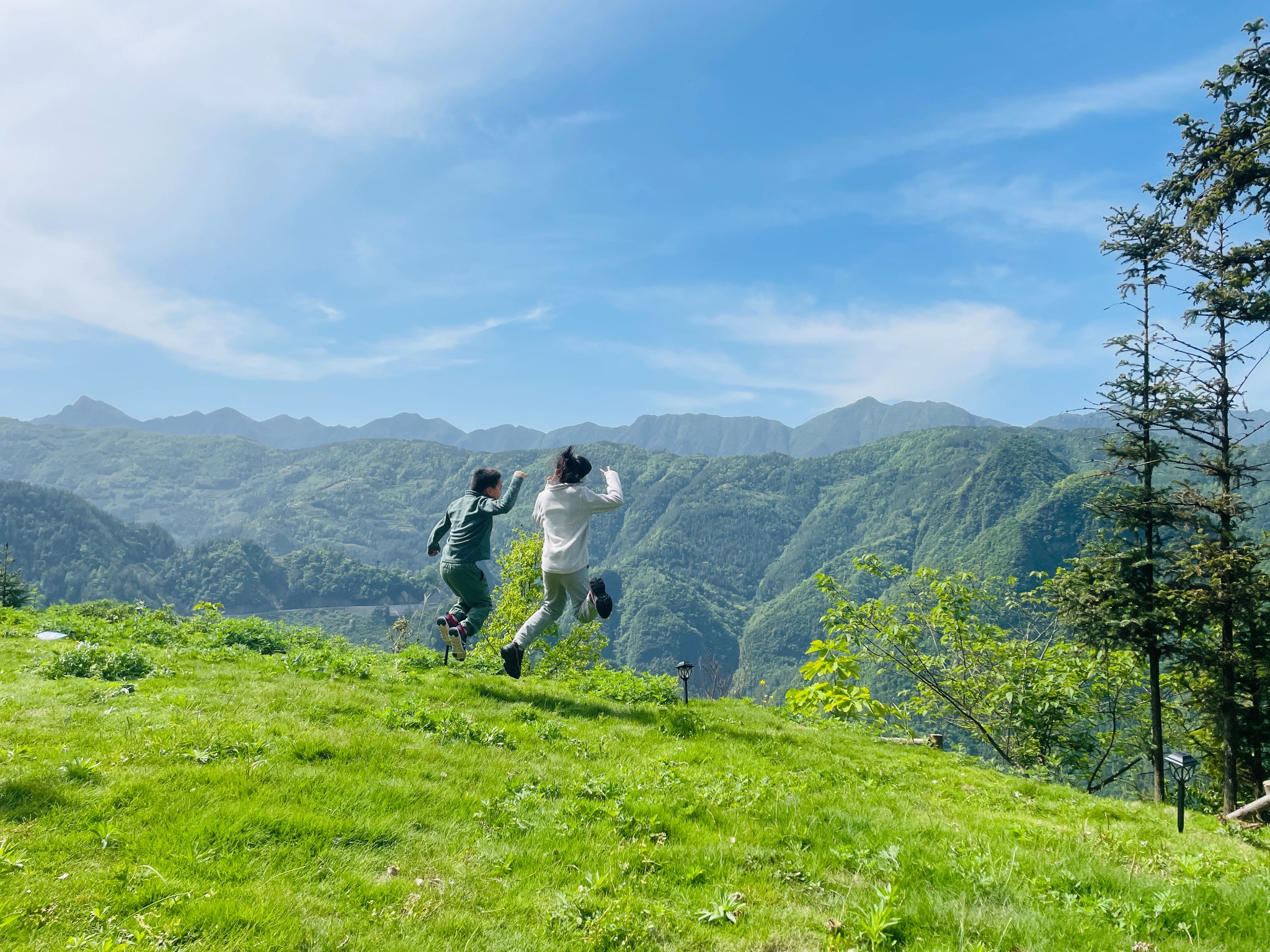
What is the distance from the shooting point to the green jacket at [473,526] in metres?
10.4

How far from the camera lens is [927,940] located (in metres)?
3.70

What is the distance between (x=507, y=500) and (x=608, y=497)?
1.63 m

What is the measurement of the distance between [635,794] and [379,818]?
7.42 feet

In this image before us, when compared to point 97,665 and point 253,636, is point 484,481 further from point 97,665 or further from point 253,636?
point 253,636

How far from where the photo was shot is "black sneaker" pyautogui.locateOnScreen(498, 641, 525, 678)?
9.98 metres

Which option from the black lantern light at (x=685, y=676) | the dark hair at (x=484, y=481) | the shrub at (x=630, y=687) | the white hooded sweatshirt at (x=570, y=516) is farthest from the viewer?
the black lantern light at (x=685, y=676)

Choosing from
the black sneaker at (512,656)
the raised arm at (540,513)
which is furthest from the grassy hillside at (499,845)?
the raised arm at (540,513)

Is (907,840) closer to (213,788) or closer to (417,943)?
(417,943)

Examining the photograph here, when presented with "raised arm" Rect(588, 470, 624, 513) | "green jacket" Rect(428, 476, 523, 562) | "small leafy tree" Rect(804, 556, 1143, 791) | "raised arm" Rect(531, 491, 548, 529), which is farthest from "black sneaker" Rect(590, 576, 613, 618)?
"small leafy tree" Rect(804, 556, 1143, 791)

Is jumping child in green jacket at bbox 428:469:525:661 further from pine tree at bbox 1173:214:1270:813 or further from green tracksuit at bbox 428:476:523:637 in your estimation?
pine tree at bbox 1173:214:1270:813

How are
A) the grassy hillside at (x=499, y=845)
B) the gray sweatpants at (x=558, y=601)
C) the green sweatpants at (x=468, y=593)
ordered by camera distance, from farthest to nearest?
the green sweatpants at (x=468, y=593), the gray sweatpants at (x=558, y=601), the grassy hillside at (x=499, y=845)

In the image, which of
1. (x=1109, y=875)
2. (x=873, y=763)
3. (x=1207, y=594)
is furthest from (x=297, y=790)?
(x=1207, y=594)

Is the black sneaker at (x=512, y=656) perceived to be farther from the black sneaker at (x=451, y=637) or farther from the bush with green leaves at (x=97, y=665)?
the bush with green leaves at (x=97, y=665)

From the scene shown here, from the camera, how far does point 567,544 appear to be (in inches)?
391
